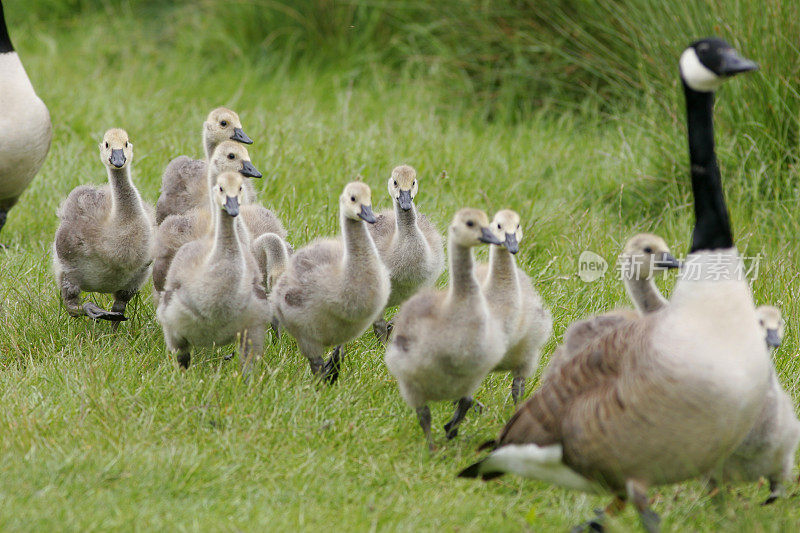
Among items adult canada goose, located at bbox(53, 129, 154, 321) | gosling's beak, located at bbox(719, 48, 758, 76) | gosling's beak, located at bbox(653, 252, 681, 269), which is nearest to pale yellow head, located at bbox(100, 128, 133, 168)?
adult canada goose, located at bbox(53, 129, 154, 321)

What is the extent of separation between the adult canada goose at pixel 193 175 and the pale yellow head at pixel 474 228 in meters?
2.77

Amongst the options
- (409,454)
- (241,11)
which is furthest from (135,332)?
(241,11)

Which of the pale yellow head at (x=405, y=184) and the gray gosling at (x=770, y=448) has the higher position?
the pale yellow head at (x=405, y=184)

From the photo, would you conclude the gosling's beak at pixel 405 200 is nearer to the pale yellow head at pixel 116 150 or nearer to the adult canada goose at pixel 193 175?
the adult canada goose at pixel 193 175

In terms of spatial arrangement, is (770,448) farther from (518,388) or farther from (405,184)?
(405,184)

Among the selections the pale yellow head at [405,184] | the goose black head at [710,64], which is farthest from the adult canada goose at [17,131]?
the goose black head at [710,64]

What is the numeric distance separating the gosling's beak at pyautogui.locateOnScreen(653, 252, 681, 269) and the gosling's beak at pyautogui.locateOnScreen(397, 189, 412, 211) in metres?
1.61

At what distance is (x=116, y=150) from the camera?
6.61 m

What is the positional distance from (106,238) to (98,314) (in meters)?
0.52

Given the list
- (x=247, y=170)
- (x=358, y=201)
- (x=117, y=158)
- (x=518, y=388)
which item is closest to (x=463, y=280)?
(x=358, y=201)

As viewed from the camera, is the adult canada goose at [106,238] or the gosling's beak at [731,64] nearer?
the gosling's beak at [731,64]

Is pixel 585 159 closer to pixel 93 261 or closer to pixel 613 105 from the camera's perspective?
pixel 613 105

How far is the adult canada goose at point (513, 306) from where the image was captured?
559 cm

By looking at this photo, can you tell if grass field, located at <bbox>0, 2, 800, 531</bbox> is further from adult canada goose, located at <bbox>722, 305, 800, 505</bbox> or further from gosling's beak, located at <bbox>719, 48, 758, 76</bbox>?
gosling's beak, located at <bbox>719, 48, 758, 76</bbox>
